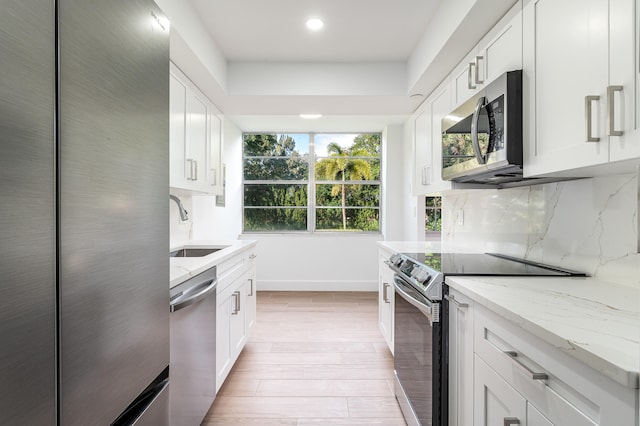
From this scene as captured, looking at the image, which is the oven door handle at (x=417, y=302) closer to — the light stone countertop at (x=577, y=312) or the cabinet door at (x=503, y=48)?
the light stone countertop at (x=577, y=312)

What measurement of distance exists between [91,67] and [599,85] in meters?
1.39

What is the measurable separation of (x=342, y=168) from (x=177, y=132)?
3.37 meters

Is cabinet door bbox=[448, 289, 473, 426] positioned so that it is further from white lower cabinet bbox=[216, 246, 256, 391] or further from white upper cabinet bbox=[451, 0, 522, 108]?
white lower cabinet bbox=[216, 246, 256, 391]

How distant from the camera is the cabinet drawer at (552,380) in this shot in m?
0.70

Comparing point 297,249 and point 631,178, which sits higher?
point 631,178

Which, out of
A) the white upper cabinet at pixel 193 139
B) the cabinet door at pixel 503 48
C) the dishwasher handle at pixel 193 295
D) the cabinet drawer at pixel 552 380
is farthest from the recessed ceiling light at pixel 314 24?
the cabinet drawer at pixel 552 380

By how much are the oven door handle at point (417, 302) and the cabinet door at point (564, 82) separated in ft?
2.31

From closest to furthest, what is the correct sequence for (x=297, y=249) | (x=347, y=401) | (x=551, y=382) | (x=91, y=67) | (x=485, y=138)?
(x=91, y=67) → (x=551, y=382) → (x=485, y=138) → (x=347, y=401) → (x=297, y=249)

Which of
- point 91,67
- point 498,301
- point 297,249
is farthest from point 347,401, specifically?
point 297,249

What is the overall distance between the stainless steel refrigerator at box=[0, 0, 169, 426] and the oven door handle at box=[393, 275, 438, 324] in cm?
109

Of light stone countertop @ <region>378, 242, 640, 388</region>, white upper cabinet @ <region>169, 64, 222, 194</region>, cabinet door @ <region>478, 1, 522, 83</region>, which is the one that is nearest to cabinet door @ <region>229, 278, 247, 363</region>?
white upper cabinet @ <region>169, 64, 222, 194</region>

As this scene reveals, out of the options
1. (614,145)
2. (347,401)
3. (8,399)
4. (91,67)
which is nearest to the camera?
(8,399)

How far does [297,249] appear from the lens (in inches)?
207

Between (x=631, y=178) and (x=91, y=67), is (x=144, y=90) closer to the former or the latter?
(x=91, y=67)
